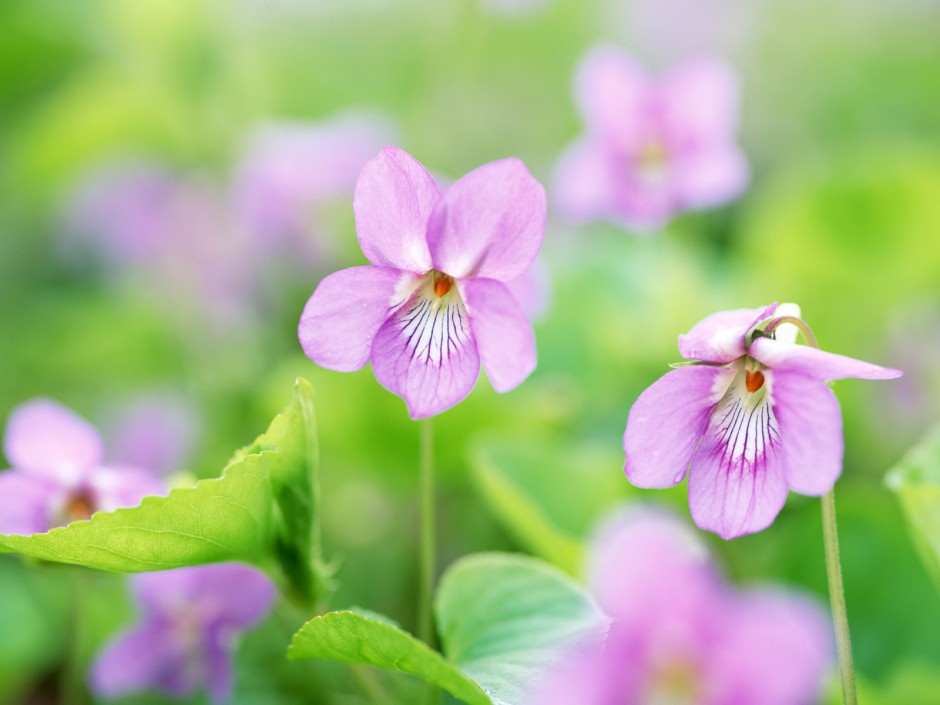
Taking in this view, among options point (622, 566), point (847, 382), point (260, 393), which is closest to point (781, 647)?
point (622, 566)

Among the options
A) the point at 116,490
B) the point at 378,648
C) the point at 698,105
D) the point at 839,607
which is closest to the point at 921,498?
the point at 839,607

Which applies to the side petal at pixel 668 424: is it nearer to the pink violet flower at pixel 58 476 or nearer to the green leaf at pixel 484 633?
the green leaf at pixel 484 633

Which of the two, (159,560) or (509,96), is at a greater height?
(509,96)

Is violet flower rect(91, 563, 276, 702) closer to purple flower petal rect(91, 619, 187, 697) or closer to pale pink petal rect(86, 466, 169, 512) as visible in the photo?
purple flower petal rect(91, 619, 187, 697)

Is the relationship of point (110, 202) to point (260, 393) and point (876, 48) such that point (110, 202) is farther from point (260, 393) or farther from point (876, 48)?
point (876, 48)

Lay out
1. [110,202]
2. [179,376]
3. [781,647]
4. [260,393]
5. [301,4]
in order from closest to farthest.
A: [781,647] < [260,393] < [179,376] < [110,202] < [301,4]

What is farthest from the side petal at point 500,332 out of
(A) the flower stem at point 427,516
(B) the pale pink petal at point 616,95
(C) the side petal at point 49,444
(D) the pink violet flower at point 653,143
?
(B) the pale pink petal at point 616,95
